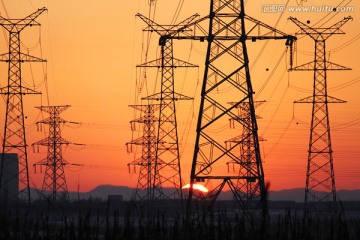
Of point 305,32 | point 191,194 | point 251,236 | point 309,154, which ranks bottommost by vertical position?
point 251,236

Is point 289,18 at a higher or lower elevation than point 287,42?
higher

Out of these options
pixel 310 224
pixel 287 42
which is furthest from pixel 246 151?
pixel 310 224

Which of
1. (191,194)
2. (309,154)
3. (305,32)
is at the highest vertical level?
(305,32)

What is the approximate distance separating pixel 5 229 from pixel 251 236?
675cm

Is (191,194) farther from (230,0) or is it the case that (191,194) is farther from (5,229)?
(5,229)

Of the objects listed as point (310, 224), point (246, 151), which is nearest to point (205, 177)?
point (310, 224)

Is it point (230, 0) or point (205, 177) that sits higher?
point (230, 0)

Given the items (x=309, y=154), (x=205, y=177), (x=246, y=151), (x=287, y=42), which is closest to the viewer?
(x=205, y=177)

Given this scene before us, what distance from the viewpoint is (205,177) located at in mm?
50312

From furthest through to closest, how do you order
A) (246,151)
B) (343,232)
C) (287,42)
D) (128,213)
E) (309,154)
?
(246,151), (309,154), (287,42), (343,232), (128,213)

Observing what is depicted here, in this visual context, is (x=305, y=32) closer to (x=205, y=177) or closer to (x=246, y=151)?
(x=246, y=151)

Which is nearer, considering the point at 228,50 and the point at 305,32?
the point at 228,50

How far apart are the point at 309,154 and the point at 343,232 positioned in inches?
2120

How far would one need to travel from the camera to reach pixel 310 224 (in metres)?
28.8
